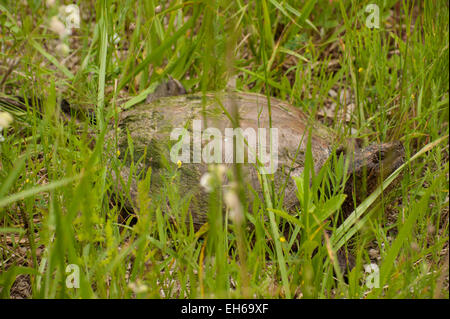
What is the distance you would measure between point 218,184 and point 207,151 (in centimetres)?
81

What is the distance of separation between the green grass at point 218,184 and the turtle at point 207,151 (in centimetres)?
A: 7

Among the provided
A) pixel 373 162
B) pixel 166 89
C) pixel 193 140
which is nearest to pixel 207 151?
pixel 193 140

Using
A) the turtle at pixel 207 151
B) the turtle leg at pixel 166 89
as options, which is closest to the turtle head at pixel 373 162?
the turtle at pixel 207 151

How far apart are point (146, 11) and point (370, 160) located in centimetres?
155

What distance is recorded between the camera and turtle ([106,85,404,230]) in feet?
5.46

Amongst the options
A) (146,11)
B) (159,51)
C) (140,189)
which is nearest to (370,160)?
(140,189)

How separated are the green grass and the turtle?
70 millimetres

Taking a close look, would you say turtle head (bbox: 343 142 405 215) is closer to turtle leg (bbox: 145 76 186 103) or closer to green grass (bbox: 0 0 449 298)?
green grass (bbox: 0 0 449 298)

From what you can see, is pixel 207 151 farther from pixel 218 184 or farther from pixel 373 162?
pixel 218 184

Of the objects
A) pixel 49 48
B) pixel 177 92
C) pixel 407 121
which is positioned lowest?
pixel 407 121
